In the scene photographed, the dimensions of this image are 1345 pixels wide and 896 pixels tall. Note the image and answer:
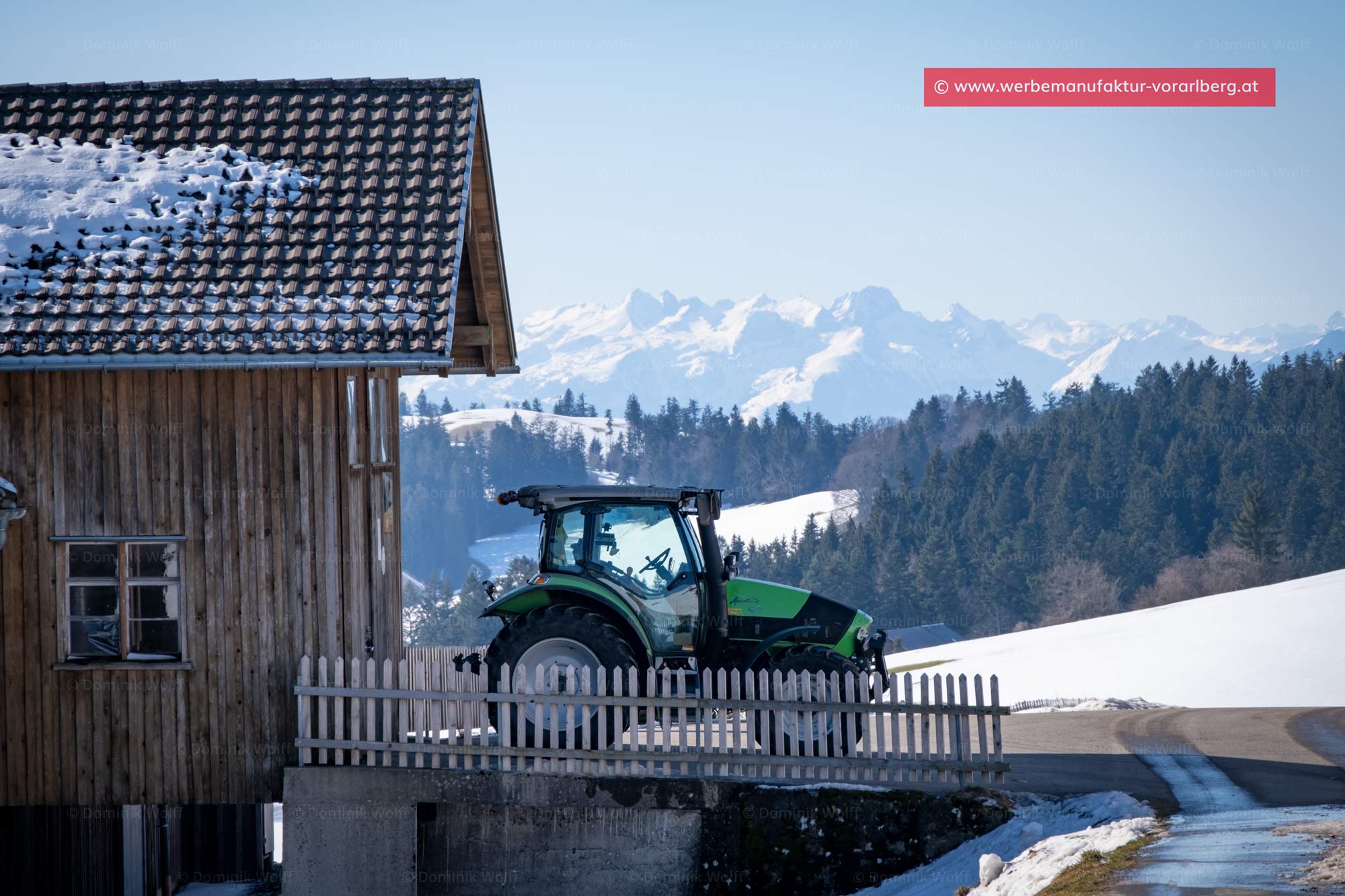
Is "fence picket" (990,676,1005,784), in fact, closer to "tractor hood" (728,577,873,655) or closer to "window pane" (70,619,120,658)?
"tractor hood" (728,577,873,655)

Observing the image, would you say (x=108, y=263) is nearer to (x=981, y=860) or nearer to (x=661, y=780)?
(x=661, y=780)

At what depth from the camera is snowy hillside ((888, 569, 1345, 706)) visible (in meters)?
33.5

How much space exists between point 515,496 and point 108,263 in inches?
169

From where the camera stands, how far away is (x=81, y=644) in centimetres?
1191

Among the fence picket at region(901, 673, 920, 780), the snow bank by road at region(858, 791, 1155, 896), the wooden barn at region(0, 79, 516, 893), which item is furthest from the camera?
the wooden barn at region(0, 79, 516, 893)

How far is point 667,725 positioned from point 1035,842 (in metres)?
3.22

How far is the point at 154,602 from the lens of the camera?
39.2 ft

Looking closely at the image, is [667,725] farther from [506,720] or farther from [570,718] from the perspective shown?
[506,720]

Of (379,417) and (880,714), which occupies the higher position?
(379,417)

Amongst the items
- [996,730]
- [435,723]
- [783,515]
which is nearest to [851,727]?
[996,730]

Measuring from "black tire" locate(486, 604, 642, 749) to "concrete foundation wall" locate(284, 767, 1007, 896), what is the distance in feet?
1.57

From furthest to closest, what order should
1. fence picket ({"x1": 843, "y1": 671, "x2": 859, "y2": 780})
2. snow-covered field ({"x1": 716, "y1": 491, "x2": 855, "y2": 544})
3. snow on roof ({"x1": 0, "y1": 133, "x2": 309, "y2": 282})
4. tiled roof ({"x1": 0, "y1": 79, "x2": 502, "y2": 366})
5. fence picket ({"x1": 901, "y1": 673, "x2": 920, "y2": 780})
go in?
1. snow-covered field ({"x1": 716, "y1": 491, "x2": 855, "y2": 544})
2. snow on roof ({"x1": 0, "y1": 133, "x2": 309, "y2": 282})
3. fence picket ({"x1": 843, "y1": 671, "x2": 859, "y2": 780})
4. fence picket ({"x1": 901, "y1": 673, "x2": 920, "y2": 780})
5. tiled roof ({"x1": 0, "y1": 79, "x2": 502, "y2": 366})

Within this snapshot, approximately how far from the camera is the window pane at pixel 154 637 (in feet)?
39.1

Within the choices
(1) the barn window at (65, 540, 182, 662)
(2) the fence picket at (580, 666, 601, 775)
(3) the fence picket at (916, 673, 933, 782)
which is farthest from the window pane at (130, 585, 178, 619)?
(3) the fence picket at (916, 673, 933, 782)
